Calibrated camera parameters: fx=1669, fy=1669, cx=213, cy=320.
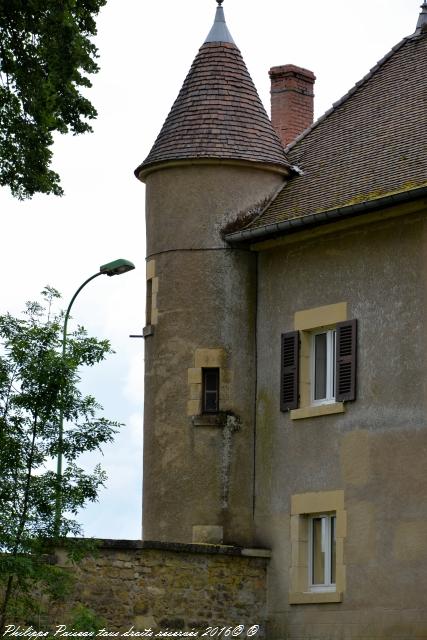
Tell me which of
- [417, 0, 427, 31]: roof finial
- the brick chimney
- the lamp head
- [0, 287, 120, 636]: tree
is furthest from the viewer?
the brick chimney

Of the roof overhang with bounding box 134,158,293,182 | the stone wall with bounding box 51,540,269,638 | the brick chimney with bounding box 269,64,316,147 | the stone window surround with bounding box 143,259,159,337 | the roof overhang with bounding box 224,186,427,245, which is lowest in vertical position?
the stone wall with bounding box 51,540,269,638

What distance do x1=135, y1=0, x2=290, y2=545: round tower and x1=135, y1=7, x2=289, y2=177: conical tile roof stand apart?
0.02m

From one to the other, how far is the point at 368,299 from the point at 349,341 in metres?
0.71

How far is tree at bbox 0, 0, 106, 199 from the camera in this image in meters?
21.8

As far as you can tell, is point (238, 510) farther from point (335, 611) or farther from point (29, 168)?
point (29, 168)

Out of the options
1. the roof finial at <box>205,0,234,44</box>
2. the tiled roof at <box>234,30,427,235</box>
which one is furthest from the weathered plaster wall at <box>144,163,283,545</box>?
the roof finial at <box>205,0,234,44</box>

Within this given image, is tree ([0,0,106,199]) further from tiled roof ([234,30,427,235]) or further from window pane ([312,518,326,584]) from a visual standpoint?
window pane ([312,518,326,584])

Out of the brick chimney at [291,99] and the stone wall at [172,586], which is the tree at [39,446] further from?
the brick chimney at [291,99]

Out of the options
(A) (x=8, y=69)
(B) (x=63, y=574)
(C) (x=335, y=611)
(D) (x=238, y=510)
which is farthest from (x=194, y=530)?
(A) (x=8, y=69)

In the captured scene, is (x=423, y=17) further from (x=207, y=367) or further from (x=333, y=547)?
(x=333, y=547)

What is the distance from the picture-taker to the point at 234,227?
27359mm

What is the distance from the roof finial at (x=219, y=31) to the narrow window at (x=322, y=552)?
28.5 feet

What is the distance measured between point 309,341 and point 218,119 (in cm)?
426

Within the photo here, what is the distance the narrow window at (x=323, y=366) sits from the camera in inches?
1013
